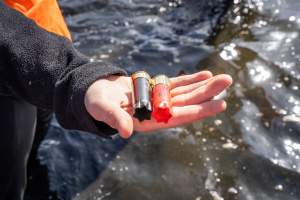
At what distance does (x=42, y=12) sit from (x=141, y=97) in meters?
0.89

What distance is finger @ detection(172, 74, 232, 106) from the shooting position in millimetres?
2312

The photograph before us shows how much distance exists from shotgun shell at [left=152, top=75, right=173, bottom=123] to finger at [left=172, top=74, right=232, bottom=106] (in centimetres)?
7

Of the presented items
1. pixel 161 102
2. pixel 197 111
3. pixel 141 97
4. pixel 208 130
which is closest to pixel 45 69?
pixel 141 97

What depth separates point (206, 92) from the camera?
7.68 feet

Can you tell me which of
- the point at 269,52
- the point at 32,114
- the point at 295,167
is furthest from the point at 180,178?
the point at 269,52

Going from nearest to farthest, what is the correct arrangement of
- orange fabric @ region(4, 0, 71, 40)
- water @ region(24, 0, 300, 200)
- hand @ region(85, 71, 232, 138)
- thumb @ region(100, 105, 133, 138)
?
1. thumb @ region(100, 105, 133, 138)
2. hand @ region(85, 71, 232, 138)
3. orange fabric @ region(4, 0, 71, 40)
4. water @ region(24, 0, 300, 200)

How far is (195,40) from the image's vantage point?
4867mm

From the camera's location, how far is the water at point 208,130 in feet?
11.1

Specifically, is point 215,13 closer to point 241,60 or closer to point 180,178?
point 241,60

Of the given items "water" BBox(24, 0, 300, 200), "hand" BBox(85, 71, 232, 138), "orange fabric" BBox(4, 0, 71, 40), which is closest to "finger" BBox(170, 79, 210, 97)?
"hand" BBox(85, 71, 232, 138)

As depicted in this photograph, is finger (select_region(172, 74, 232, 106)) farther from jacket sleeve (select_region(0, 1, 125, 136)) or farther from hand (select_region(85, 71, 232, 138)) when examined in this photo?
jacket sleeve (select_region(0, 1, 125, 136))

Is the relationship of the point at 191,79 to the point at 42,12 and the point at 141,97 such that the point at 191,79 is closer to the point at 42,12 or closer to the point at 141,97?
the point at 141,97

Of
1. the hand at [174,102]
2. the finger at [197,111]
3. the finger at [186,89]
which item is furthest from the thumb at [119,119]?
the finger at [186,89]

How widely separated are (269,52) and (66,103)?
2558 millimetres
